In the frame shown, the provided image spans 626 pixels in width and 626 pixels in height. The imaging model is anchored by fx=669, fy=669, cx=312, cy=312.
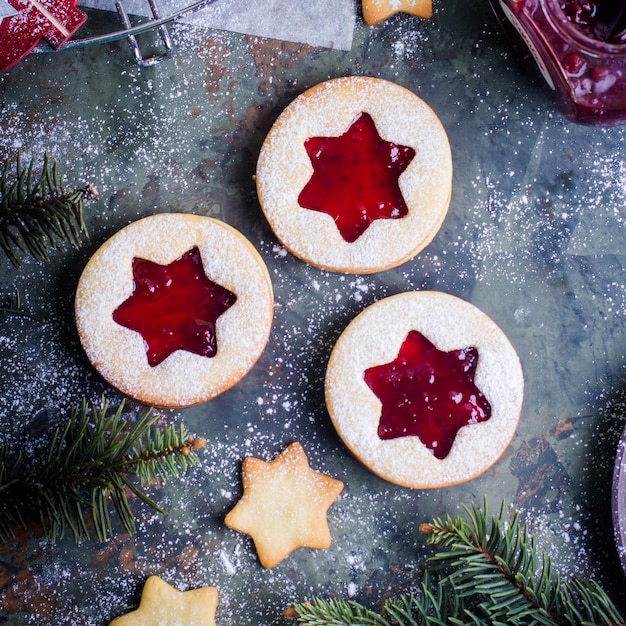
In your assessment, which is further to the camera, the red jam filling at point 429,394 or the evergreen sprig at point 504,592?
the red jam filling at point 429,394

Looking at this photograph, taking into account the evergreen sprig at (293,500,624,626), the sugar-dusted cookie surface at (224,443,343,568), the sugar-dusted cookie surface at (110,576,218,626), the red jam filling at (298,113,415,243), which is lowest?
the sugar-dusted cookie surface at (110,576,218,626)

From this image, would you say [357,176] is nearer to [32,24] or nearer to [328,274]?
[328,274]

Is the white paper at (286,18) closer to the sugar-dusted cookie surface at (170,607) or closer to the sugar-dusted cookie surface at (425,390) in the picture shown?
the sugar-dusted cookie surface at (425,390)

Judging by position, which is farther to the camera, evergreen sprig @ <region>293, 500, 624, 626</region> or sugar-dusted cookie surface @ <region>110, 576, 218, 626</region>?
sugar-dusted cookie surface @ <region>110, 576, 218, 626</region>

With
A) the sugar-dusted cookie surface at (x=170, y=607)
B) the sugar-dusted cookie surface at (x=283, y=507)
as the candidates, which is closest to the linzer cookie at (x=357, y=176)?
the sugar-dusted cookie surface at (x=283, y=507)

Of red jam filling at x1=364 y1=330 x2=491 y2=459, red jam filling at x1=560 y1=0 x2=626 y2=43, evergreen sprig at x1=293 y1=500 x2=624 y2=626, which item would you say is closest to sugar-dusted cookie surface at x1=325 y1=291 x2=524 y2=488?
red jam filling at x1=364 y1=330 x2=491 y2=459

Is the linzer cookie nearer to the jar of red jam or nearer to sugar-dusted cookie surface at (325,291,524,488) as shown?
sugar-dusted cookie surface at (325,291,524,488)

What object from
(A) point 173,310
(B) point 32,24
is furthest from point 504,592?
(B) point 32,24
